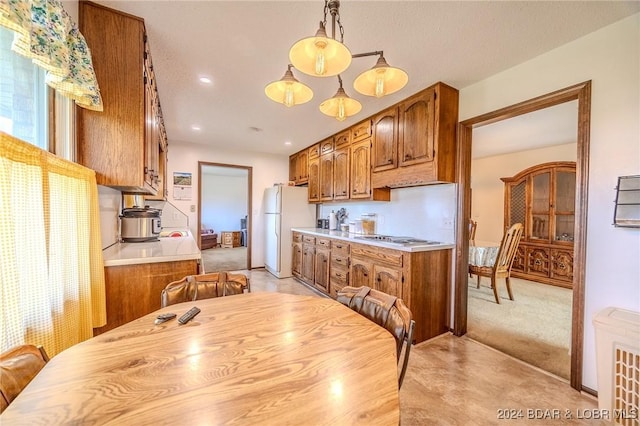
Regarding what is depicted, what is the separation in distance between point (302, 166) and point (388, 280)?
119 inches

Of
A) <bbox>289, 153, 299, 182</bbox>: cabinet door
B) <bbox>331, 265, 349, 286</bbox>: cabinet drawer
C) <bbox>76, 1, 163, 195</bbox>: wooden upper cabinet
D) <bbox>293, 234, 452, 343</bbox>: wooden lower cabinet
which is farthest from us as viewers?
<bbox>289, 153, 299, 182</bbox>: cabinet door

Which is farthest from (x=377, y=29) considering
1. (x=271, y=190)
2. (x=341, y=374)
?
(x=271, y=190)

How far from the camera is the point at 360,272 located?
2.90 meters

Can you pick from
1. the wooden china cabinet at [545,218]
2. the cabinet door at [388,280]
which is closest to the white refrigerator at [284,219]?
the cabinet door at [388,280]

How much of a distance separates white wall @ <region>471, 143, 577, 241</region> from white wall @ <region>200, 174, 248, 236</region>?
22.2ft

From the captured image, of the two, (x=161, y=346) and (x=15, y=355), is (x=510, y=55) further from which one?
(x=15, y=355)

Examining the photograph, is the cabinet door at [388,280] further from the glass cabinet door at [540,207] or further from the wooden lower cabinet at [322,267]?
the glass cabinet door at [540,207]

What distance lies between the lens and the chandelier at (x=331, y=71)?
1111 mm

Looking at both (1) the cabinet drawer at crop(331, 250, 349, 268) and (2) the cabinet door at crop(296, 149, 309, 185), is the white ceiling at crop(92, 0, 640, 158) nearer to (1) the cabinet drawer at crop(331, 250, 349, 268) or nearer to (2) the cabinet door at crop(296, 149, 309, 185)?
(1) the cabinet drawer at crop(331, 250, 349, 268)

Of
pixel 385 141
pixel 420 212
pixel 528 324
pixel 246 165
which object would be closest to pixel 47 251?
pixel 385 141

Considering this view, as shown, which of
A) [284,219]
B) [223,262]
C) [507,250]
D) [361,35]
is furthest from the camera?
[223,262]

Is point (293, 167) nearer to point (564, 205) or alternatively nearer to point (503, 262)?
point (503, 262)

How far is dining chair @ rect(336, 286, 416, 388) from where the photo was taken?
3.24 ft

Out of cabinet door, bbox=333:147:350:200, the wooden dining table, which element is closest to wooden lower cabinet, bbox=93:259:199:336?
the wooden dining table
